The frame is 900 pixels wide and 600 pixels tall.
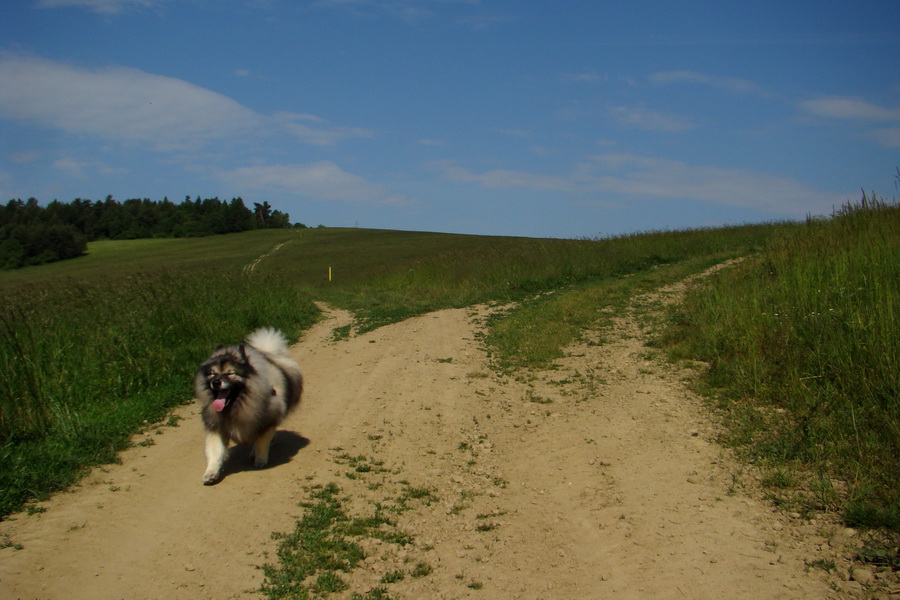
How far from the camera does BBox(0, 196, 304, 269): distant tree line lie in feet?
190

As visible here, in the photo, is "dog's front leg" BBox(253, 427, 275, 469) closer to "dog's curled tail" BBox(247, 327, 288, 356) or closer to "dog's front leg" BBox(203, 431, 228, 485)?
"dog's front leg" BBox(203, 431, 228, 485)

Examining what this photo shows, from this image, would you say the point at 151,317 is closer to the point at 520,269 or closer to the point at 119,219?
the point at 520,269

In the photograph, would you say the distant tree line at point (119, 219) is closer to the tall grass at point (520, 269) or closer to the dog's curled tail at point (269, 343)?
the tall grass at point (520, 269)

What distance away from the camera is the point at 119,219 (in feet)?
291

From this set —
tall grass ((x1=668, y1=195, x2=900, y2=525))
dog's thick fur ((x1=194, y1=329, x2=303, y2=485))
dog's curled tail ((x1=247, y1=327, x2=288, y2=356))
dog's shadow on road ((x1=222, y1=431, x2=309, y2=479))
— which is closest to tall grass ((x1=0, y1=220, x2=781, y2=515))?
dog's shadow on road ((x1=222, y1=431, x2=309, y2=479))

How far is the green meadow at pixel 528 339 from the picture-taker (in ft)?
20.0

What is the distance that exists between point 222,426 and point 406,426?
2369 millimetres

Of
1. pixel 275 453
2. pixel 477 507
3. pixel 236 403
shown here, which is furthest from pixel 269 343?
pixel 477 507

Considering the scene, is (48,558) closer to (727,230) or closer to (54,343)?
(54,343)

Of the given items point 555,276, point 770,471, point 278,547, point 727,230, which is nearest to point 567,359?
point 770,471

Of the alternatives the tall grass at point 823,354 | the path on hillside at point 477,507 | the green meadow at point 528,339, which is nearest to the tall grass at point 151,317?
the green meadow at point 528,339

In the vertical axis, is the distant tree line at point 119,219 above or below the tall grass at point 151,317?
above

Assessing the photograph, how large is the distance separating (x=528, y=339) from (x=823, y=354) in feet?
19.1

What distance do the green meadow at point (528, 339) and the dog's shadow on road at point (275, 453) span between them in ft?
4.21
